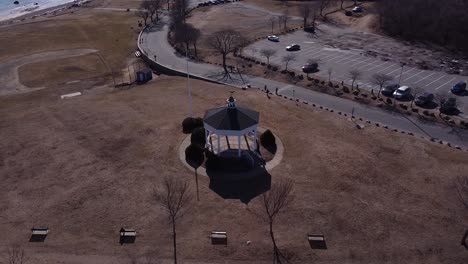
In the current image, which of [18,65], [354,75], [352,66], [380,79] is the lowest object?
[352,66]

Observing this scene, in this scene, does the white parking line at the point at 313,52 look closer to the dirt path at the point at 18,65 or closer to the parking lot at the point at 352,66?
the parking lot at the point at 352,66

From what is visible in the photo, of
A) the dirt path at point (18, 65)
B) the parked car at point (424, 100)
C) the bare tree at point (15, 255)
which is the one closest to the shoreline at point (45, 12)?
the dirt path at point (18, 65)

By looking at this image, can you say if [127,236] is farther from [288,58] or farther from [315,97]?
[288,58]

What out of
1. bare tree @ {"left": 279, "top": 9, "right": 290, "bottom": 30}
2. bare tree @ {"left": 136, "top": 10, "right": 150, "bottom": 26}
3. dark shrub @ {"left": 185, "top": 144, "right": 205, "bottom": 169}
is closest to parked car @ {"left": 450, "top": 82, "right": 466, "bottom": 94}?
dark shrub @ {"left": 185, "top": 144, "right": 205, "bottom": 169}

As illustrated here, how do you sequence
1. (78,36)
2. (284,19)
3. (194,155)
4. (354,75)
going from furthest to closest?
(284,19) → (78,36) → (354,75) → (194,155)

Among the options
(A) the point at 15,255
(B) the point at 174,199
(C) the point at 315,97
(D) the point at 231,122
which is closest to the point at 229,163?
(D) the point at 231,122

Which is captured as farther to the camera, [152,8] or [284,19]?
[152,8]

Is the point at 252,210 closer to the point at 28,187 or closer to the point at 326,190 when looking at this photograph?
the point at 326,190
